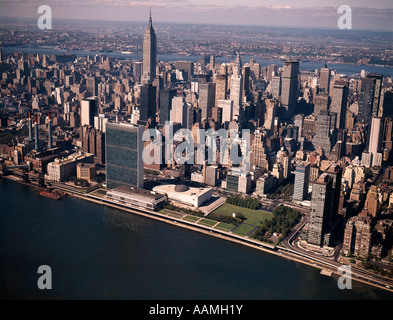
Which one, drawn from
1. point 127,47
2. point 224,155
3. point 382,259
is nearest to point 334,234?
point 382,259

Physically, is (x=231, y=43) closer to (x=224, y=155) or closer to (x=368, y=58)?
(x=368, y=58)

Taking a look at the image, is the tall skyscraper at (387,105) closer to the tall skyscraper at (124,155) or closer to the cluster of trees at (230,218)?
the cluster of trees at (230,218)

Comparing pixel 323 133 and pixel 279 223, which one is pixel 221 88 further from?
pixel 279 223

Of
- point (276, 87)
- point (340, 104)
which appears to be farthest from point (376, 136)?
point (276, 87)

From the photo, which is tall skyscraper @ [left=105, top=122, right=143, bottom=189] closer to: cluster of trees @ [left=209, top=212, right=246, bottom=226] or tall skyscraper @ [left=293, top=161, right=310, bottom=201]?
cluster of trees @ [left=209, top=212, right=246, bottom=226]

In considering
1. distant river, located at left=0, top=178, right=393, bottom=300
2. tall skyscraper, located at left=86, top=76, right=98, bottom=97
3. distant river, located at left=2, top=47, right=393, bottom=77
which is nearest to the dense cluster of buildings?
tall skyscraper, located at left=86, top=76, right=98, bottom=97
